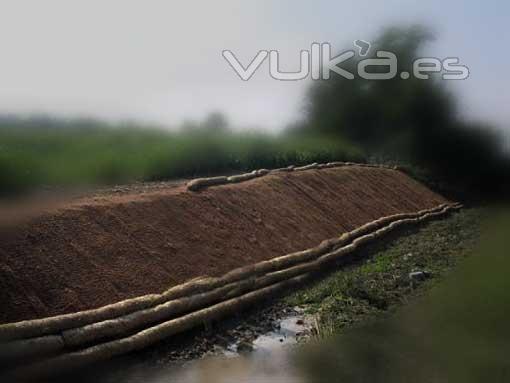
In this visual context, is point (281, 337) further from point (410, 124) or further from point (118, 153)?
point (410, 124)

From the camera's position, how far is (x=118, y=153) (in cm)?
1370

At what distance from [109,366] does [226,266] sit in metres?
3.59

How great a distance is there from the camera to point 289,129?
23.0 meters

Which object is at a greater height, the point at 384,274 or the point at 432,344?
the point at 432,344

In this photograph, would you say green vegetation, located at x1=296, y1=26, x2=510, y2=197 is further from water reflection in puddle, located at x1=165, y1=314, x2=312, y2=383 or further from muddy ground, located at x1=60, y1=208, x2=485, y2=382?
water reflection in puddle, located at x1=165, y1=314, x2=312, y2=383

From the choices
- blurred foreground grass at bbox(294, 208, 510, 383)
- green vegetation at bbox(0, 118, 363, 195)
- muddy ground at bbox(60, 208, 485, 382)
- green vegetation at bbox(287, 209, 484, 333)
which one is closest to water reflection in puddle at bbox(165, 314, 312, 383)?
muddy ground at bbox(60, 208, 485, 382)

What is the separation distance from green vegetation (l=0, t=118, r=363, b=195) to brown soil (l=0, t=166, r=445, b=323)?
0.88 m

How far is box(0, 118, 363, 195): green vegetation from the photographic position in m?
9.84

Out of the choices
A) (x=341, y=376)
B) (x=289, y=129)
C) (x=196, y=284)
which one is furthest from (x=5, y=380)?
(x=289, y=129)

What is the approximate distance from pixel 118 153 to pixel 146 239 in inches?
181

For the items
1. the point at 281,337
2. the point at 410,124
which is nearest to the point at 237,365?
the point at 281,337

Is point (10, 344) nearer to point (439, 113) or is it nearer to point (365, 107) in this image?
point (365, 107)

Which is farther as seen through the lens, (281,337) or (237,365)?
(281,337)

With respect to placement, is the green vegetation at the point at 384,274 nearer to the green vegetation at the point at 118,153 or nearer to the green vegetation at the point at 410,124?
the green vegetation at the point at 118,153
